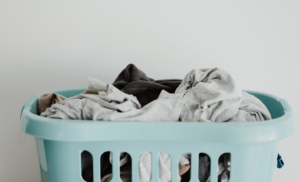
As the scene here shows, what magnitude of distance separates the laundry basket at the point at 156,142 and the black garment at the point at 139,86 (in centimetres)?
18

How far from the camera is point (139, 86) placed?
0.71 meters

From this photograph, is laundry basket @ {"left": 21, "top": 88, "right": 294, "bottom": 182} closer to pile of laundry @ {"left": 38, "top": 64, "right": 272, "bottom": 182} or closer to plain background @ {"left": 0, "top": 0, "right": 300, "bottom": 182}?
pile of laundry @ {"left": 38, "top": 64, "right": 272, "bottom": 182}

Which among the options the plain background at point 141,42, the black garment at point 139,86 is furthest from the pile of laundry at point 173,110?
the plain background at point 141,42

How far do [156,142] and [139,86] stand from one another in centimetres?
20

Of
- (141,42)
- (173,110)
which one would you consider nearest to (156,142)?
(173,110)

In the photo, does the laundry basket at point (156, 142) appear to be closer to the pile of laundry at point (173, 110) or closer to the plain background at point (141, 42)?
the pile of laundry at point (173, 110)

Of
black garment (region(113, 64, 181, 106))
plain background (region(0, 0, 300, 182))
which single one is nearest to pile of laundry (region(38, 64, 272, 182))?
black garment (region(113, 64, 181, 106))

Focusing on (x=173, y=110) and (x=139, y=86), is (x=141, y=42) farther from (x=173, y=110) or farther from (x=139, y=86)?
(x=173, y=110)

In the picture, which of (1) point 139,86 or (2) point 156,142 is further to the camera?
(1) point 139,86

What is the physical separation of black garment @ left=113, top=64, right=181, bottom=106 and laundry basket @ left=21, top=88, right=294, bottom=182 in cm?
18

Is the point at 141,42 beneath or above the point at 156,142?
above

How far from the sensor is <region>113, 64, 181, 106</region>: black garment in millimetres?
710

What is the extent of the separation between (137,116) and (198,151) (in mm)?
131

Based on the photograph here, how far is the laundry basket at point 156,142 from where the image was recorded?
519 mm
